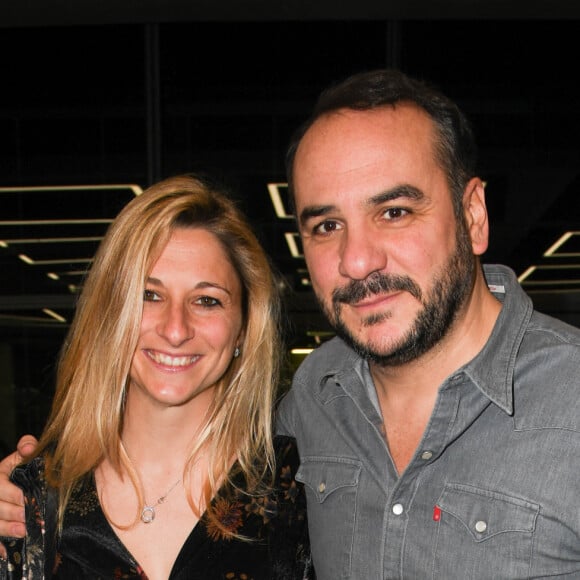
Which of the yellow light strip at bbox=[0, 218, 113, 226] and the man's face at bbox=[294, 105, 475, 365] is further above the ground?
the yellow light strip at bbox=[0, 218, 113, 226]

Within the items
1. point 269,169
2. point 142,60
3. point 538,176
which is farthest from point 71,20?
point 538,176

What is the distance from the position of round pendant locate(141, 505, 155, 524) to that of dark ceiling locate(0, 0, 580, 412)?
3152mm

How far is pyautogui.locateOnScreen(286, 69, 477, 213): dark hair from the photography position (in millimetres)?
1702

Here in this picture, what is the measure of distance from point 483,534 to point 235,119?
13.8 ft

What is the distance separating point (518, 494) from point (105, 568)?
98 cm

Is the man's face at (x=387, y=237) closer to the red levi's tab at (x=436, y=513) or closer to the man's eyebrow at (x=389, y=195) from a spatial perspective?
the man's eyebrow at (x=389, y=195)

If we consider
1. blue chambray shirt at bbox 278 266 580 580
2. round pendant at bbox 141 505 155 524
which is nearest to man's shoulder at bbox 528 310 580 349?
blue chambray shirt at bbox 278 266 580 580

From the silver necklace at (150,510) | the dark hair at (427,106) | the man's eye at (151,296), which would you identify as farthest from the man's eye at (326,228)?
the silver necklace at (150,510)

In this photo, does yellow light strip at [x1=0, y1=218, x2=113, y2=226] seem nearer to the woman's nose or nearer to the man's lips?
the woman's nose

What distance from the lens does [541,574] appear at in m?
1.42

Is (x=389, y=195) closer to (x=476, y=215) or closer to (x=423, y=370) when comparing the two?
(x=476, y=215)

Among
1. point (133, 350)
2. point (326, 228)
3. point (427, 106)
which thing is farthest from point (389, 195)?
point (133, 350)

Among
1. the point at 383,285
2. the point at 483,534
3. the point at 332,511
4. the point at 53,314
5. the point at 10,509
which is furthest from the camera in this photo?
the point at 53,314

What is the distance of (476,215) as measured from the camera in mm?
1745
